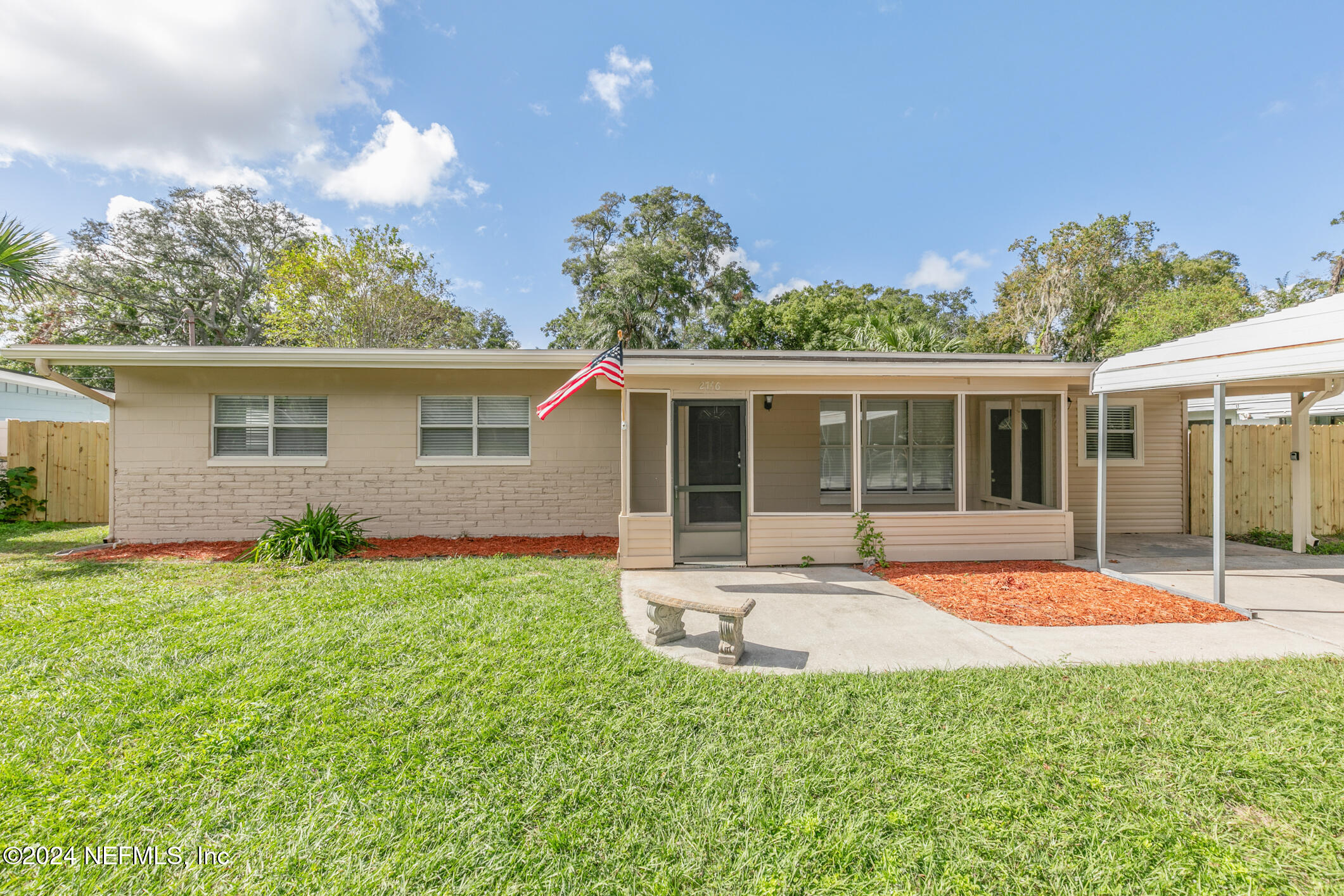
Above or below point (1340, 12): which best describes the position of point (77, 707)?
below

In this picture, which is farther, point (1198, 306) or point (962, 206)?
point (962, 206)

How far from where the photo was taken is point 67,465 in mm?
10539

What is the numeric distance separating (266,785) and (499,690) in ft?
3.84

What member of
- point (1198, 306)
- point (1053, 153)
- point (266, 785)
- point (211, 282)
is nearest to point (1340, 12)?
point (1053, 153)

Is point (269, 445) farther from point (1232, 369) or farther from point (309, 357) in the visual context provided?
point (1232, 369)

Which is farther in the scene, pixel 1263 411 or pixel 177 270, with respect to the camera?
pixel 177 270

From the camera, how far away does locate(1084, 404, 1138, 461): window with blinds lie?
9383 millimetres

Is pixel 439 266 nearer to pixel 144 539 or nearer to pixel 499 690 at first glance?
pixel 144 539

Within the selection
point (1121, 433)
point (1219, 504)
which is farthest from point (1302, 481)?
point (1219, 504)

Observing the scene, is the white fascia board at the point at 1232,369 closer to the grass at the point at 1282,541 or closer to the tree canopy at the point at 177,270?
the grass at the point at 1282,541

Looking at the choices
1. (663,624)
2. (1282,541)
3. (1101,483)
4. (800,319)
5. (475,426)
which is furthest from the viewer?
(800,319)

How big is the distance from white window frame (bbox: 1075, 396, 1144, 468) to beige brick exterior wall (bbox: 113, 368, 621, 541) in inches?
299

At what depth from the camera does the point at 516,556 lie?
7516mm

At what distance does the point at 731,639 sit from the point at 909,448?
6.66 metres
